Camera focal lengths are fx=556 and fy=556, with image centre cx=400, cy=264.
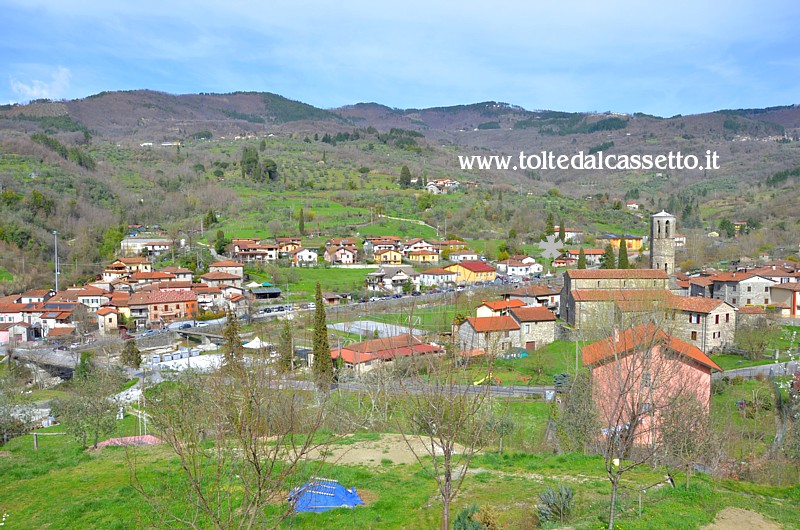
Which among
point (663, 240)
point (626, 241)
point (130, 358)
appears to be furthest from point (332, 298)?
point (626, 241)

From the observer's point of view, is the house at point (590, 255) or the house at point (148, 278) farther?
the house at point (590, 255)

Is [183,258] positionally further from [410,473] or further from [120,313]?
[410,473]

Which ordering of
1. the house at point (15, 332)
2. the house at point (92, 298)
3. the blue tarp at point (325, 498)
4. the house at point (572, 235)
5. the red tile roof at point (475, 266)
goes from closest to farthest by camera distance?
the blue tarp at point (325, 498), the house at point (15, 332), the house at point (92, 298), the red tile roof at point (475, 266), the house at point (572, 235)

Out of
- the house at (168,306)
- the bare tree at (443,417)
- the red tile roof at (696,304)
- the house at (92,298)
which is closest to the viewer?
the bare tree at (443,417)

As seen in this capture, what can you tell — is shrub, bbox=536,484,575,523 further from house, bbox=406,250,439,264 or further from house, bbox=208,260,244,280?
house, bbox=406,250,439,264

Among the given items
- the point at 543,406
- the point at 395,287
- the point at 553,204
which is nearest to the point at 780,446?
the point at 543,406

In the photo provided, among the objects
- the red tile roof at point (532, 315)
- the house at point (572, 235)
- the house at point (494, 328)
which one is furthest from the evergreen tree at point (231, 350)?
the house at point (572, 235)

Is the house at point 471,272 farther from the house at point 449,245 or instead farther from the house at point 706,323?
the house at point 706,323

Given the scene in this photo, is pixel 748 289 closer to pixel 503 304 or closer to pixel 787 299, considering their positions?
pixel 787 299
